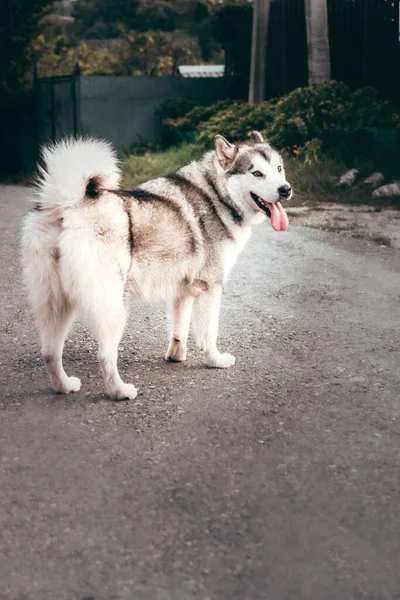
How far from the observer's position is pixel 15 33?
71.3 feet

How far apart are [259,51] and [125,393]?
46.8ft

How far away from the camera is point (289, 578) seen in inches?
112

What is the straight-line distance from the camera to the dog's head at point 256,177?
498 centimetres

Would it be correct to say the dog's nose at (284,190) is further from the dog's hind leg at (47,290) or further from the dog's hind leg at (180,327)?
the dog's hind leg at (47,290)

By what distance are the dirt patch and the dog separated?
4.58 metres

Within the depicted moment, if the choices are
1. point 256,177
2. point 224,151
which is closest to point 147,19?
point 224,151

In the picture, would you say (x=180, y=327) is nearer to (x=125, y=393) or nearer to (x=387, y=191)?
(x=125, y=393)

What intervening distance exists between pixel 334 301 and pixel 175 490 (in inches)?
150

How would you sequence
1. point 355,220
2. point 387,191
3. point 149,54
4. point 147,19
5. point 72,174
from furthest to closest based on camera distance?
1. point 147,19
2. point 149,54
3. point 387,191
4. point 355,220
5. point 72,174

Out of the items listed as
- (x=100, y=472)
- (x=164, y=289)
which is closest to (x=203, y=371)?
(x=164, y=289)

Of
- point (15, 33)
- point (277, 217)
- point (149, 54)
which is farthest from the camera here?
point (149, 54)

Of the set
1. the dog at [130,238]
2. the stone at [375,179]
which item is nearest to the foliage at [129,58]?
the stone at [375,179]

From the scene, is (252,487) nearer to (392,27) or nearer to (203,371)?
(203,371)

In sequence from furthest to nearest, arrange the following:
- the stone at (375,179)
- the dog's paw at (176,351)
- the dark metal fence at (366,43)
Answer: the dark metal fence at (366,43)
the stone at (375,179)
the dog's paw at (176,351)
